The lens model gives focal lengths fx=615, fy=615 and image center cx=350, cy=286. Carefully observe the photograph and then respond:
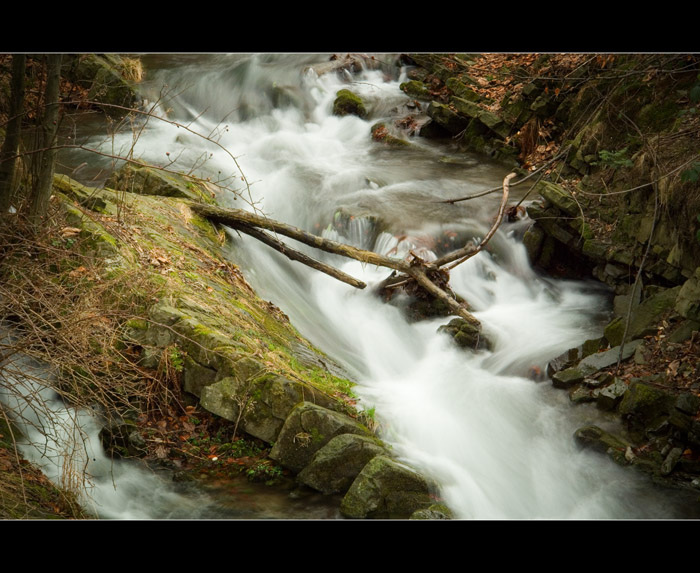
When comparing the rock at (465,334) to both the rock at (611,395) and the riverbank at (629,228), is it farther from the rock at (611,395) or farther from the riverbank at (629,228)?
the rock at (611,395)

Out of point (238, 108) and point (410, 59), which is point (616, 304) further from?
point (410, 59)

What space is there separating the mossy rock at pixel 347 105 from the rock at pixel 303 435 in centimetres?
744

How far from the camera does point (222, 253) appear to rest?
5707 mm

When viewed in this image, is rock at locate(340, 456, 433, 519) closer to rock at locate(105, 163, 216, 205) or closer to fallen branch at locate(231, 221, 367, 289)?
fallen branch at locate(231, 221, 367, 289)

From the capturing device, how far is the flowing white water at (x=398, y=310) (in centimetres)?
410

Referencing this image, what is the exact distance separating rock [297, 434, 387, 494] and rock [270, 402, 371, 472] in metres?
0.06

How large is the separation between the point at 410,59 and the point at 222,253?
728cm

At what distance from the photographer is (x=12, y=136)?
361 cm

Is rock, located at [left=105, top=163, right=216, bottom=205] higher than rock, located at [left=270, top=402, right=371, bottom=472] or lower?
higher

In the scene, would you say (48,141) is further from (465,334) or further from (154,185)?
(465,334)

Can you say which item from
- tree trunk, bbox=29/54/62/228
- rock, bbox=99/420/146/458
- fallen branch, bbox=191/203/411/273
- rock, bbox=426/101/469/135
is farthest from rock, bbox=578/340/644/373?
rock, bbox=426/101/469/135

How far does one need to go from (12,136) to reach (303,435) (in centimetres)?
248

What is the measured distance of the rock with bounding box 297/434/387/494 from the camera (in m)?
3.68
